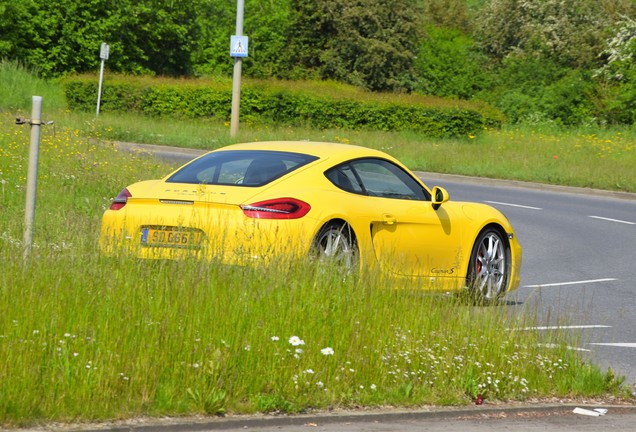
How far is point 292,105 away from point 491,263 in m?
32.6

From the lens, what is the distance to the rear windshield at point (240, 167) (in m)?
10.8

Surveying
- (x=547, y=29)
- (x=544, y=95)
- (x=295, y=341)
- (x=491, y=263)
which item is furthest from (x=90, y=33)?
(x=295, y=341)

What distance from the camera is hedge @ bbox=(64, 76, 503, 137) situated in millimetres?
42406

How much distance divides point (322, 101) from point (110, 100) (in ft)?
30.6

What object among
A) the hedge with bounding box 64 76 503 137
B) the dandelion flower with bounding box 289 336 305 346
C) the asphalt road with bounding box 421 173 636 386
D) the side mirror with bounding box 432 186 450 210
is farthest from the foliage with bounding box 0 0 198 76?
the dandelion flower with bounding box 289 336 305 346

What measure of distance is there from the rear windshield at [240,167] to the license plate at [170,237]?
650mm

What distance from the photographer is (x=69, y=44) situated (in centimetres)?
6469

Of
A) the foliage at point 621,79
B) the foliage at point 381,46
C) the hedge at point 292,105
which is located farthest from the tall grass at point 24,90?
the foliage at point 621,79

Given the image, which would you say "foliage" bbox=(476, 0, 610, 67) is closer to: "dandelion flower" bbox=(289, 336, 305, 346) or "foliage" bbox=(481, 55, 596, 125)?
"foliage" bbox=(481, 55, 596, 125)

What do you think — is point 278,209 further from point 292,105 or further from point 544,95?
point 544,95

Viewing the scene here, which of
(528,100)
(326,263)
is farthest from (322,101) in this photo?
(326,263)

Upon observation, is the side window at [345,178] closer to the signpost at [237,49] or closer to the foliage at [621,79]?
the signpost at [237,49]

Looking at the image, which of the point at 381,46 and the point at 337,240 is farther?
the point at 381,46

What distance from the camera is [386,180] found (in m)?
11.9
